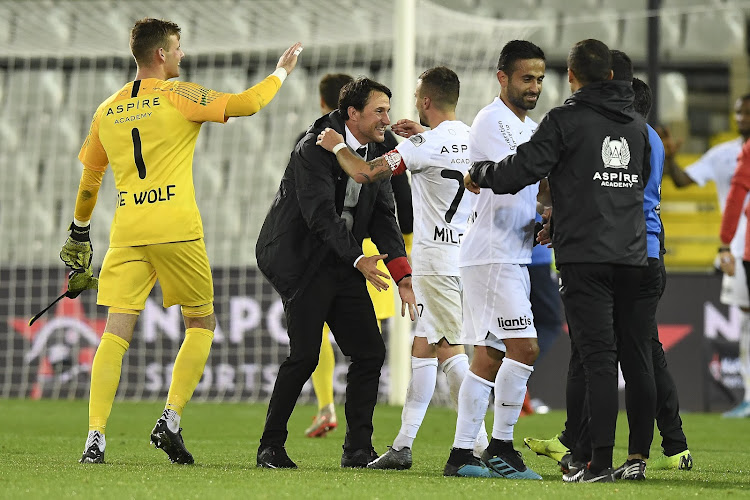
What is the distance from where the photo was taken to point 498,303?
15.5 feet

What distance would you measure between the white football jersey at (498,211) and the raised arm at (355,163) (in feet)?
1.30

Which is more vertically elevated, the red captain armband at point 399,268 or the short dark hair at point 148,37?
the short dark hair at point 148,37

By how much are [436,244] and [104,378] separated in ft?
5.44

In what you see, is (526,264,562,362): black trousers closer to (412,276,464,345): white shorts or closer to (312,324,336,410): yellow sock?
(312,324,336,410): yellow sock

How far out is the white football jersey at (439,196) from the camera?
5.14 m

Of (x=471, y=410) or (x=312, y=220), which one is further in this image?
(x=312, y=220)

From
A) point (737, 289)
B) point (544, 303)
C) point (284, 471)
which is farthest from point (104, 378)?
point (737, 289)

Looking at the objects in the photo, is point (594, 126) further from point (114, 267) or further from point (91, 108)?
point (91, 108)

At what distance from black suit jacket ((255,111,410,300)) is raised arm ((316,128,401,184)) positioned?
0.35ft

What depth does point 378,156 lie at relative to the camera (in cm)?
543

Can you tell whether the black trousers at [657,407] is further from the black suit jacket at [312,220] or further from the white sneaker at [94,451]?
the white sneaker at [94,451]

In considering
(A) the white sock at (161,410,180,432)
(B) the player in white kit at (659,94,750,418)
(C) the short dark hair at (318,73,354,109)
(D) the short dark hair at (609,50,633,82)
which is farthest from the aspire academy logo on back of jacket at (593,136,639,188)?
(B) the player in white kit at (659,94,750,418)

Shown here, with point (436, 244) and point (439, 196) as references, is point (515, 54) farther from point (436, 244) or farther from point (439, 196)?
point (436, 244)

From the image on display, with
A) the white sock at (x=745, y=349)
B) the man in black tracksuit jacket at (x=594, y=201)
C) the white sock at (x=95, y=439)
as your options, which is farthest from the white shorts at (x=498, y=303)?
the white sock at (x=745, y=349)
